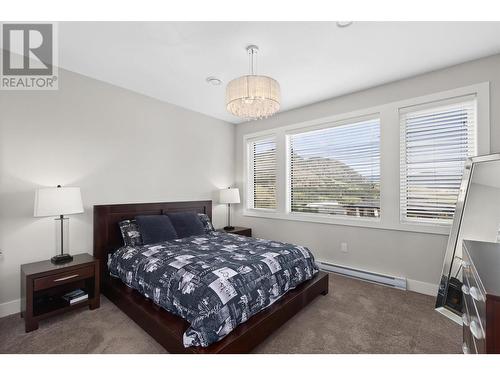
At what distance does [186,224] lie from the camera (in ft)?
11.1

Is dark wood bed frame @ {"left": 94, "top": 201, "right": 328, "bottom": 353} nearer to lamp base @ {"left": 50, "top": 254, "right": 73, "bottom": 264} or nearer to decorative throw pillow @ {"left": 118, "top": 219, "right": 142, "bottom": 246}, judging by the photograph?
decorative throw pillow @ {"left": 118, "top": 219, "right": 142, "bottom": 246}

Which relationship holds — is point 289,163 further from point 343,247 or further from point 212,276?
point 212,276

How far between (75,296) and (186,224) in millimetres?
1426

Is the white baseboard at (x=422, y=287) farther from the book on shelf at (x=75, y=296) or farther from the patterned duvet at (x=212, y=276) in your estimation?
the book on shelf at (x=75, y=296)

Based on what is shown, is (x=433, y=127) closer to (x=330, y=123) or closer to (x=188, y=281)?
(x=330, y=123)

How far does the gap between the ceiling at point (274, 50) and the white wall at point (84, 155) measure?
384 mm

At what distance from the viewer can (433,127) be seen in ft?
9.26

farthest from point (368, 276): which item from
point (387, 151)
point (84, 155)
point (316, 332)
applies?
point (84, 155)

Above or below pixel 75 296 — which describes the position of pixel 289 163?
above

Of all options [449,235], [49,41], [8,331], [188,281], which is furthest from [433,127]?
[8,331]

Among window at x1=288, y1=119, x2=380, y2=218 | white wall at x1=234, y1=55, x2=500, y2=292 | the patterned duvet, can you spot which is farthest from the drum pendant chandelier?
window at x1=288, y1=119, x2=380, y2=218

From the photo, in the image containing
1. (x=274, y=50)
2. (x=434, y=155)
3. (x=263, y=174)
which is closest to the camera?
(x=274, y=50)

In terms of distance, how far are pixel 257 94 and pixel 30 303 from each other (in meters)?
2.69
